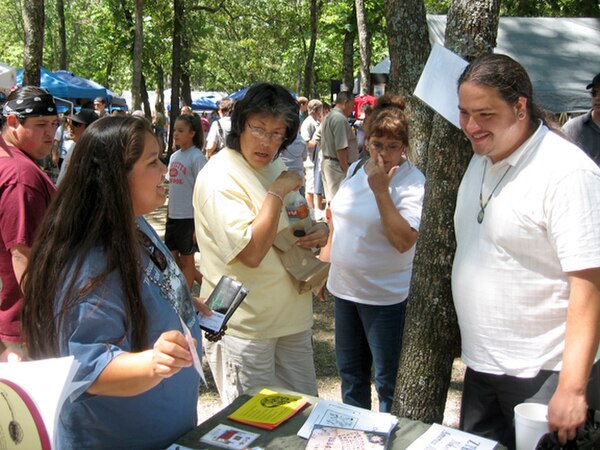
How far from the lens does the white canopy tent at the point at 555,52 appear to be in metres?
8.34

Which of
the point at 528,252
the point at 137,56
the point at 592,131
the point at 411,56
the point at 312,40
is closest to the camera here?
the point at 528,252

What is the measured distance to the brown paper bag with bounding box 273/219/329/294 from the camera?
2.71 metres

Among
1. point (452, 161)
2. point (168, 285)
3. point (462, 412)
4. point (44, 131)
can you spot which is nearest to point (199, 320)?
point (168, 285)

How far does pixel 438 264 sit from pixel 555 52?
7625 millimetres

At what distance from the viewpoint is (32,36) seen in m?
7.59

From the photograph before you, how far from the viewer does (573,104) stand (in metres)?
8.31

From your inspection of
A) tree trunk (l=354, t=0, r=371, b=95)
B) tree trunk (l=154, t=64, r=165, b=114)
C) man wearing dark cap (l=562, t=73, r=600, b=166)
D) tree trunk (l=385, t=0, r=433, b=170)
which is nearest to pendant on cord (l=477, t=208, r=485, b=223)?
tree trunk (l=385, t=0, r=433, b=170)

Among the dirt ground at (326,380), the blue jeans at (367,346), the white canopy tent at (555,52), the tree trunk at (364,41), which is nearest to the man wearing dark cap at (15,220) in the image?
the dirt ground at (326,380)

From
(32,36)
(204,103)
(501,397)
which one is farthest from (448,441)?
(204,103)

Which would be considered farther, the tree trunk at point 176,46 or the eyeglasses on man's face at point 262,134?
the tree trunk at point 176,46

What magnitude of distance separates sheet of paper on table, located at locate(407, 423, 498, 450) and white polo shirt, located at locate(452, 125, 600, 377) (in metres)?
0.30

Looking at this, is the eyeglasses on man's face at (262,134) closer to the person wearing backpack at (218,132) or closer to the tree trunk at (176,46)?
the person wearing backpack at (218,132)

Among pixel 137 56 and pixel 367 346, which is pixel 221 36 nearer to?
pixel 137 56

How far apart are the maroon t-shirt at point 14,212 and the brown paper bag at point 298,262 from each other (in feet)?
3.63
